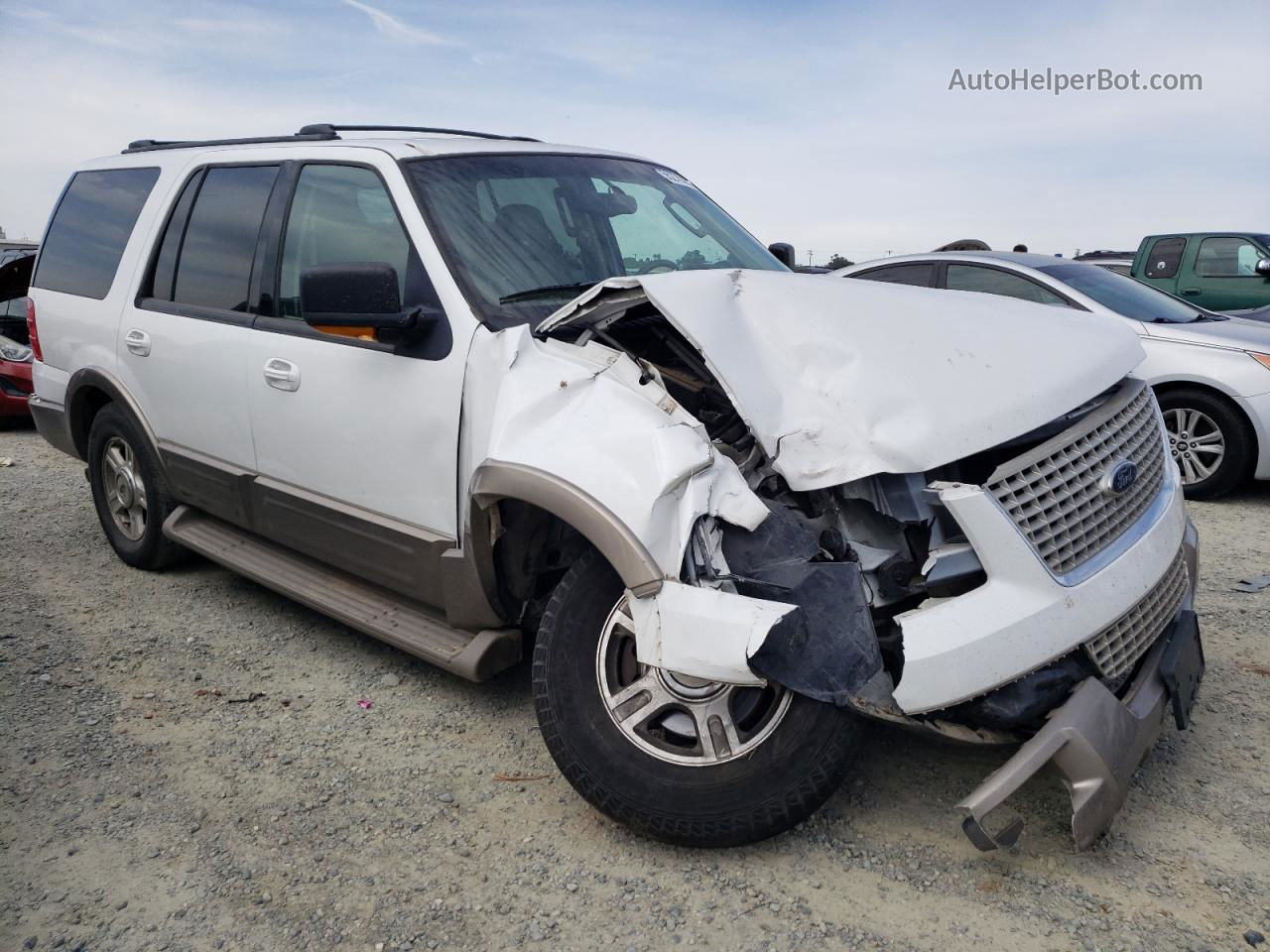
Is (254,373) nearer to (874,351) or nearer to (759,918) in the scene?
(874,351)

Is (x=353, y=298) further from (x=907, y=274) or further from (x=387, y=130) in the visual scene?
(x=907, y=274)

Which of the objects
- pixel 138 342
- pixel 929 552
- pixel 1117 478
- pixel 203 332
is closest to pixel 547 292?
pixel 929 552

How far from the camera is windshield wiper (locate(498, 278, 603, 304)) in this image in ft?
10.4

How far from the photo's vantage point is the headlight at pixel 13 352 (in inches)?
356

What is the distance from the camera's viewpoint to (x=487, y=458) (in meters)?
2.83

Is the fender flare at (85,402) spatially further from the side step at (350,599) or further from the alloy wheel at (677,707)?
the alloy wheel at (677,707)

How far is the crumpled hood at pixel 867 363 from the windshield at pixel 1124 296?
168 inches

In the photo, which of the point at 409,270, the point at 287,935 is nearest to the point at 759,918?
the point at 287,935

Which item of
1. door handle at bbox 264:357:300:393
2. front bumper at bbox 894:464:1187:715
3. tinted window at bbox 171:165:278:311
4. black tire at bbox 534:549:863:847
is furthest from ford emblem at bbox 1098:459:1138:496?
tinted window at bbox 171:165:278:311

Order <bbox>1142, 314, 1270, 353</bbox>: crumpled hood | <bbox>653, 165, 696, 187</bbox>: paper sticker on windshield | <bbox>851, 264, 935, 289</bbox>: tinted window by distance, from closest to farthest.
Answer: <bbox>653, 165, 696, 187</bbox>: paper sticker on windshield → <bbox>1142, 314, 1270, 353</bbox>: crumpled hood → <bbox>851, 264, 935, 289</bbox>: tinted window

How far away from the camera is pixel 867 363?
2.51 metres

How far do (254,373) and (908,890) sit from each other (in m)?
2.88

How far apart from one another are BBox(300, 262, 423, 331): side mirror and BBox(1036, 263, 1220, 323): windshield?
5276 mm

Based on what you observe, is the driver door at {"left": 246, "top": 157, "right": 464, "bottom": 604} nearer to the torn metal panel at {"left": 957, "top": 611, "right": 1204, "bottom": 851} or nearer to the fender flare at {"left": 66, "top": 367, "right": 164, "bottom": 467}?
the fender flare at {"left": 66, "top": 367, "right": 164, "bottom": 467}
